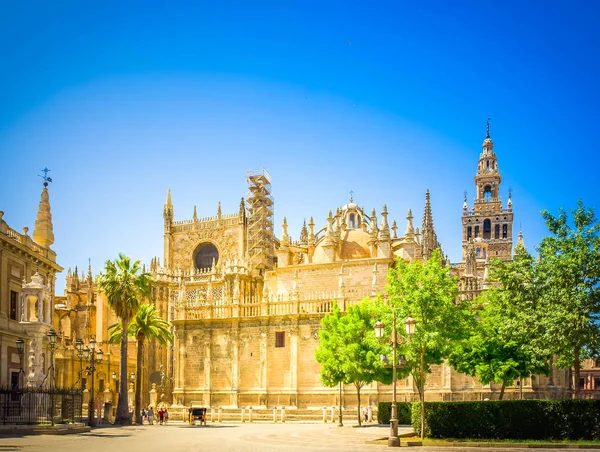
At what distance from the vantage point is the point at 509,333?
33.2 meters

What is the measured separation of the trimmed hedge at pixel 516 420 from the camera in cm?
2425

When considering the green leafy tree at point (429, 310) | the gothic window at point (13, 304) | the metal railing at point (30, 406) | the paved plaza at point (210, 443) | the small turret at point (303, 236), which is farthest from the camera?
the small turret at point (303, 236)

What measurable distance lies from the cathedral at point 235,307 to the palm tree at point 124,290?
3.91 meters

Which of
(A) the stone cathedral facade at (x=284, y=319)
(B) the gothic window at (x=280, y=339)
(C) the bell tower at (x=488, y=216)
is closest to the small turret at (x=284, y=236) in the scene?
(A) the stone cathedral facade at (x=284, y=319)

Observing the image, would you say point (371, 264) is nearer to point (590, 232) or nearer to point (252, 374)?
point (252, 374)

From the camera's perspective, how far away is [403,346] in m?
32.2

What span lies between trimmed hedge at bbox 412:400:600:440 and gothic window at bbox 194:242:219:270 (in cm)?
4897

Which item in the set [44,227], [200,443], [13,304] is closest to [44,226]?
[44,227]

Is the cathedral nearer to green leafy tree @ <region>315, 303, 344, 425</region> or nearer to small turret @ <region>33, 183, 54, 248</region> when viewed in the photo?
small turret @ <region>33, 183, 54, 248</region>

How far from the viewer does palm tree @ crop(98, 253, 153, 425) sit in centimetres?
Result: 3859

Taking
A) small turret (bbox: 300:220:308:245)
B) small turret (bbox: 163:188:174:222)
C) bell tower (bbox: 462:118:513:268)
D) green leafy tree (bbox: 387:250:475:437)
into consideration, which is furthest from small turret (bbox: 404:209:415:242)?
bell tower (bbox: 462:118:513:268)

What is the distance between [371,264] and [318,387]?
10420mm

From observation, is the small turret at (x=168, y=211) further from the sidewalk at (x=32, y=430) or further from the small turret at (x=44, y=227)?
the sidewalk at (x=32, y=430)

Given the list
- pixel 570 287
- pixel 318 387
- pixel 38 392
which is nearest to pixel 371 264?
pixel 318 387
